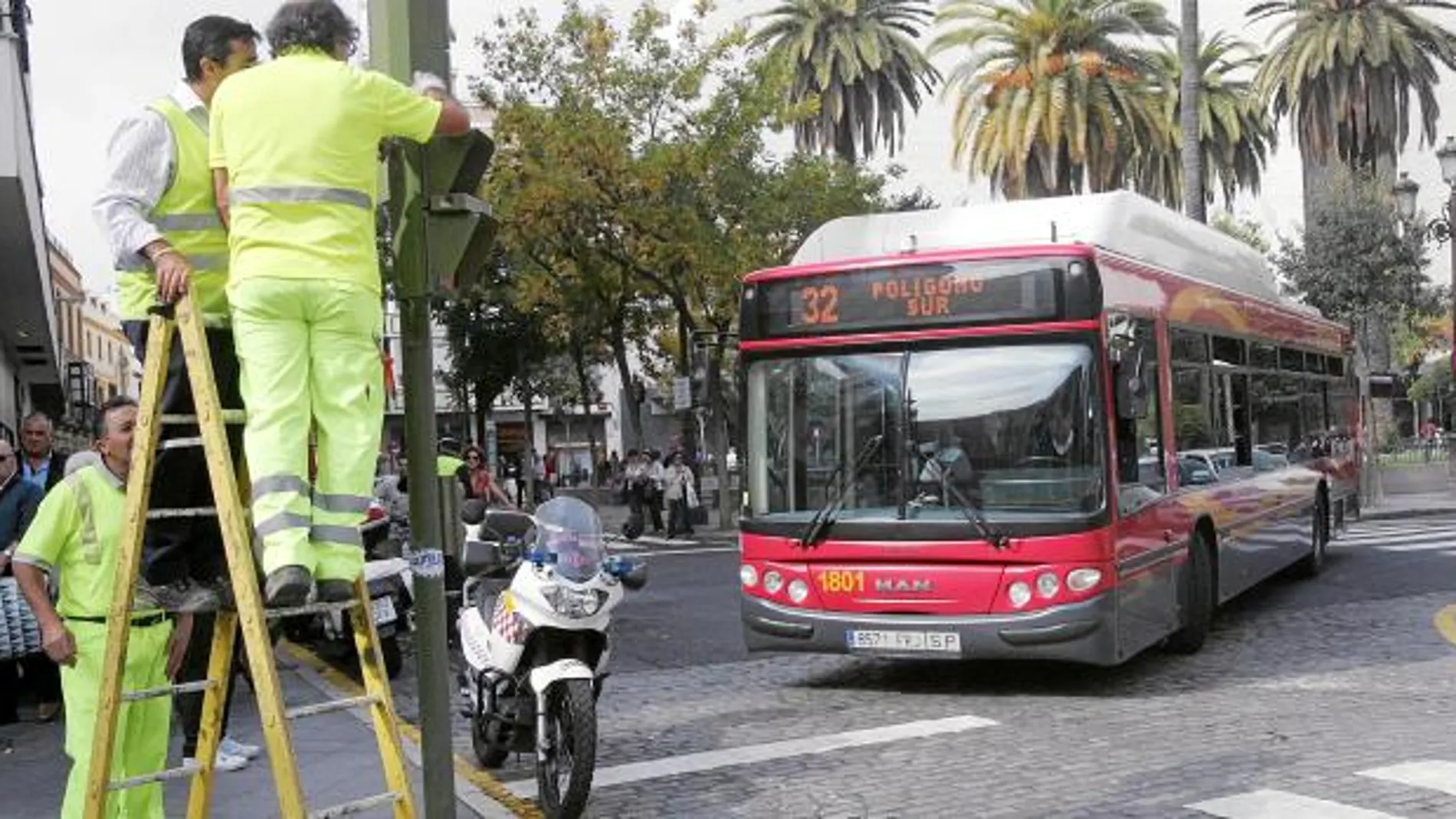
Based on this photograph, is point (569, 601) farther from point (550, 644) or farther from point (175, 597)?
point (175, 597)

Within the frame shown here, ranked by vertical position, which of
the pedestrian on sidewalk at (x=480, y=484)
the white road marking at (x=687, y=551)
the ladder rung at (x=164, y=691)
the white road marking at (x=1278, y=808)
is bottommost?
the white road marking at (x=1278, y=808)

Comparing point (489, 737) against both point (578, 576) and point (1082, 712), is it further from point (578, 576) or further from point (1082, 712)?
point (1082, 712)

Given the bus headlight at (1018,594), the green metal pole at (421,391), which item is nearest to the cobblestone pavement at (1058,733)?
the bus headlight at (1018,594)

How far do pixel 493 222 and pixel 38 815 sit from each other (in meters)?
3.88

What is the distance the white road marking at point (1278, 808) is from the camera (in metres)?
6.01

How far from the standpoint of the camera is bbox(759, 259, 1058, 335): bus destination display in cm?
902

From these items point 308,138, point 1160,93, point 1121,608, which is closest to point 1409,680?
point 1121,608

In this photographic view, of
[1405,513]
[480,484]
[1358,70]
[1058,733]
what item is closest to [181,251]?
[1058,733]

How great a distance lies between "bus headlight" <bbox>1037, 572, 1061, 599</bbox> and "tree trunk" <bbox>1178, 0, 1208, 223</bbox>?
51.5 ft

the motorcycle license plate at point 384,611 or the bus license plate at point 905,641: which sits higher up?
the motorcycle license plate at point 384,611

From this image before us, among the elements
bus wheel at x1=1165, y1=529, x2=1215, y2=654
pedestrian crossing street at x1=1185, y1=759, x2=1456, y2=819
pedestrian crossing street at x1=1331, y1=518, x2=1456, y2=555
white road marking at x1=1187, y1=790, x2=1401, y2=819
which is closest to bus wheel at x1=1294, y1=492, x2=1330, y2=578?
pedestrian crossing street at x1=1331, y1=518, x2=1456, y2=555

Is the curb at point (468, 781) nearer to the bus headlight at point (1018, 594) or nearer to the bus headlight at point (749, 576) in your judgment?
the bus headlight at point (749, 576)

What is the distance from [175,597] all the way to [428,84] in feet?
5.02

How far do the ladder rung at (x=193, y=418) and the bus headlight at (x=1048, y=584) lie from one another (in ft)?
18.7
